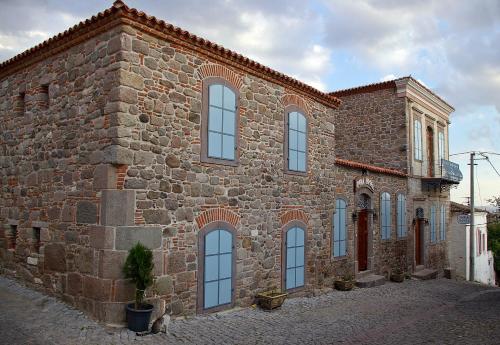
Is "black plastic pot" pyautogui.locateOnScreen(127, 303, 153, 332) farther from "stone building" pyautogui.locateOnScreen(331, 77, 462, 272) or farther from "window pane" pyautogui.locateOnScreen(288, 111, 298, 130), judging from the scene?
"stone building" pyautogui.locateOnScreen(331, 77, 462, 272)

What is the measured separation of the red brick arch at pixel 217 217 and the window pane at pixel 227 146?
109 cm

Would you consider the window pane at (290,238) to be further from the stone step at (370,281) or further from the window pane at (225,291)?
the stone step at (370,281)

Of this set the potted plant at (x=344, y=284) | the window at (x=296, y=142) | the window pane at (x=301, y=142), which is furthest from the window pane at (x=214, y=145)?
the potted plant at (x=344, y=284)

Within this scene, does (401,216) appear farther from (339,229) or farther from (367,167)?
(339,229)

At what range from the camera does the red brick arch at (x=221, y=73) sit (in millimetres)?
8117

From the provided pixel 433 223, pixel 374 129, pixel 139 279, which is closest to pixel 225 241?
pixel 139 279

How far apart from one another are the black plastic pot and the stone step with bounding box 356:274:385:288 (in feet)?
25.7

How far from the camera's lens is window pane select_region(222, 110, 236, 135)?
8.46m

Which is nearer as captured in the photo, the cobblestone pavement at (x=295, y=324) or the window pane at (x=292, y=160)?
the cobblestone pavement at (x=295, y=324)

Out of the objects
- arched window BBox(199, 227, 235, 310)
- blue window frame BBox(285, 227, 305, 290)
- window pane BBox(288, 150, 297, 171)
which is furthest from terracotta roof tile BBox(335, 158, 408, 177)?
arched window BBox(199, 227, 235, 310)

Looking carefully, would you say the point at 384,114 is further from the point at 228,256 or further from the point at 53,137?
the point at 53,137

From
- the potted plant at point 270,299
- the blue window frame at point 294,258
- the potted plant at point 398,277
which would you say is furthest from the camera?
the potted plant at point 398,277

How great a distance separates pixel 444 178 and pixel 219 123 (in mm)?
12643

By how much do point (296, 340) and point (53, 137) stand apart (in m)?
5.89
